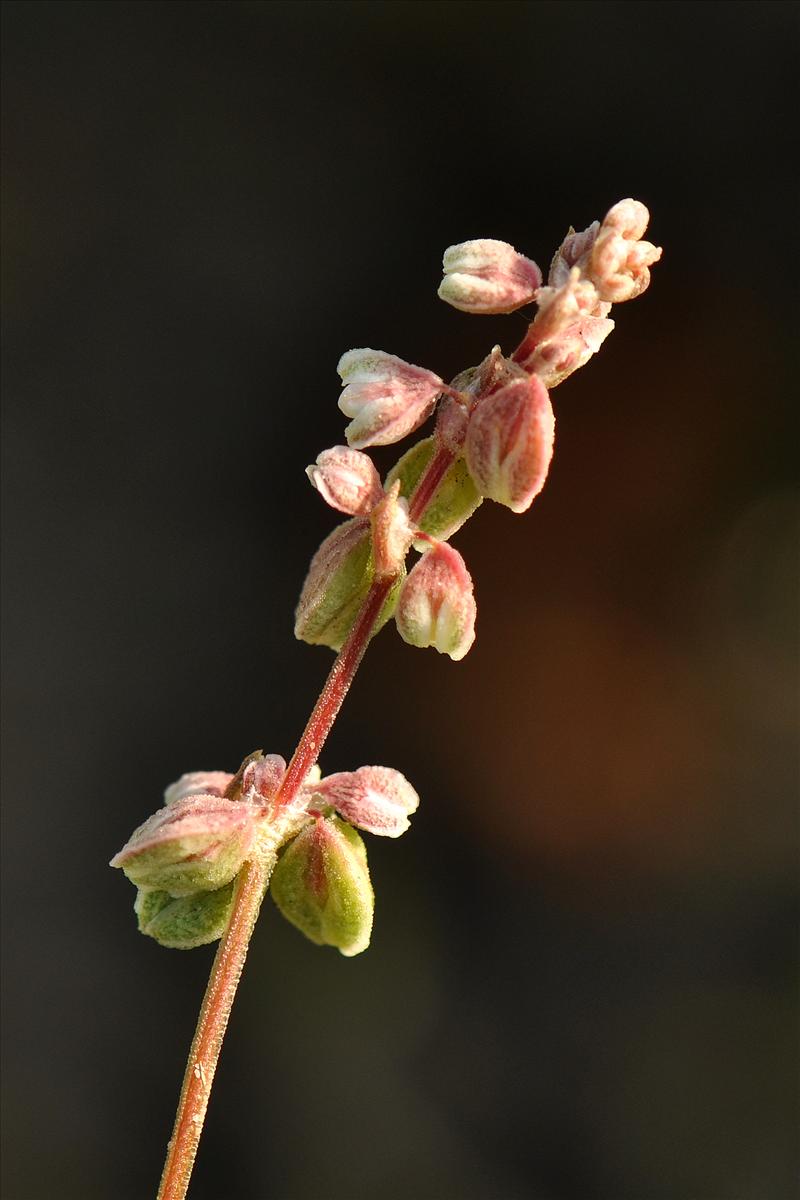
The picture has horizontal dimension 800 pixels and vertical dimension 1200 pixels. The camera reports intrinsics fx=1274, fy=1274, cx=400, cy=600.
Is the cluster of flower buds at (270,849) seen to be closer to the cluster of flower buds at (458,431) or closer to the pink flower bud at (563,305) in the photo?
the cluster of flower buds at (458,431)

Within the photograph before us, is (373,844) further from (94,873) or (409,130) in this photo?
(409,130)

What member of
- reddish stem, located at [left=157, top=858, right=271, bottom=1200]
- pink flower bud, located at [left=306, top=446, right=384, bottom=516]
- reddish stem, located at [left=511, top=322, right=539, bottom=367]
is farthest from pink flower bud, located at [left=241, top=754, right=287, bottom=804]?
reddish stem, located at [left=511, top=322, right=539, bottom=367]

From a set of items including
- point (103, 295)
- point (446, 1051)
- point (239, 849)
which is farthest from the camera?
point (103, 295)

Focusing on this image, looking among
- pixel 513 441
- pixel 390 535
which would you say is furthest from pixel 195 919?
pixel 513 441

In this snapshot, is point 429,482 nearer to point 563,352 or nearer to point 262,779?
point 563,352

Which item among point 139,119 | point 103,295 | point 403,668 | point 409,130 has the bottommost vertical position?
point 403,668

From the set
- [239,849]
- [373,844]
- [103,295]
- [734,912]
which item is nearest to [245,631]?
[373,844]

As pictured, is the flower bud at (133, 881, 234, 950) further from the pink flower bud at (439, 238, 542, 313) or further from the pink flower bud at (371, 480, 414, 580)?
the pink flower bud at (439, 238, 542, 313)
